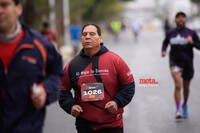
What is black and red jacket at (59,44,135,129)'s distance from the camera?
4.17 m

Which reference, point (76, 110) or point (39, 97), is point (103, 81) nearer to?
point (76, 110)

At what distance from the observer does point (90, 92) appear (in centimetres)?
413

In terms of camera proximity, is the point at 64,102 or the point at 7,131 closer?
the point at 7,131

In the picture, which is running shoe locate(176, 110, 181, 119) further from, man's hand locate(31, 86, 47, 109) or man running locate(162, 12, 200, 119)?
man's hand locate(31, 86, 47, 109)

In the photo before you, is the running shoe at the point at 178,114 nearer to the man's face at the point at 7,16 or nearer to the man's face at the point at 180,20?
the man's face at the point at 180,20

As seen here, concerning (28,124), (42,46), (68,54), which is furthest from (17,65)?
(68,54)

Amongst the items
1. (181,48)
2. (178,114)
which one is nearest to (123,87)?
(181,48)

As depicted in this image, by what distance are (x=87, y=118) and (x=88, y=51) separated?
2.12 ft

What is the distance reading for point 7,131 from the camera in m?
3.08

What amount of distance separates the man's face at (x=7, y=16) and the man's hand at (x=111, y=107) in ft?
4.73

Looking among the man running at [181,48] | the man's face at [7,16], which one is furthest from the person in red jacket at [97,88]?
the man running at [181,48]

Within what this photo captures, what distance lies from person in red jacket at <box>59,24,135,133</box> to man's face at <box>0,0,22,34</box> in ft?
4.40

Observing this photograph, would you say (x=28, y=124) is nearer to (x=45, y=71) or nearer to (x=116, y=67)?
(x=45, y=71)

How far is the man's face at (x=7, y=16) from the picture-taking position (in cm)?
290
